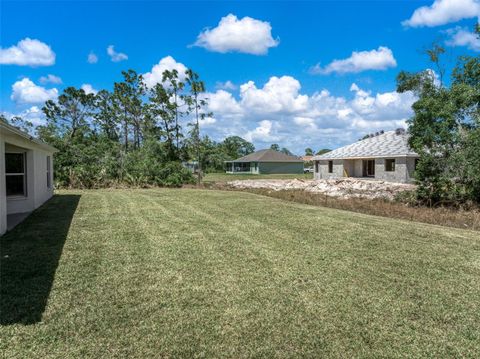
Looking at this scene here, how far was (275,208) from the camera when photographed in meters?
11.3

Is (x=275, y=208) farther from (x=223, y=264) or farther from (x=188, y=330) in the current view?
(x=188, y=330)

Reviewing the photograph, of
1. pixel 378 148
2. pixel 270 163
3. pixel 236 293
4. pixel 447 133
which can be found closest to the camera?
pixel 236 293

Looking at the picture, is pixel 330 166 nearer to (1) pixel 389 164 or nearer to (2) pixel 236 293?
(1) pixel 389 164

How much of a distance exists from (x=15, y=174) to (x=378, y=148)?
26336 mm

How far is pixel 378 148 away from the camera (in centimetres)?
2906

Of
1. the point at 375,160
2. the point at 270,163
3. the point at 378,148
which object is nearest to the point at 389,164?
the point at 375,160

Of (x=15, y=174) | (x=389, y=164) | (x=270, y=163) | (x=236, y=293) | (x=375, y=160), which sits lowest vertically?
(x=236, y=293)

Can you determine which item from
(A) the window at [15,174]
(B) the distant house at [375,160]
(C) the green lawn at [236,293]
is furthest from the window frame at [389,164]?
(A) the window at [15,174]

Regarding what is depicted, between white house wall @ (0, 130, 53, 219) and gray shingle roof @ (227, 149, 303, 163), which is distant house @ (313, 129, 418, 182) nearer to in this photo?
gray shingle roof @ (227, 149, 303, 163)

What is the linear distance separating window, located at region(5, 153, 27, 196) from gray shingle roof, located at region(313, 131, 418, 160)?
23.4 m

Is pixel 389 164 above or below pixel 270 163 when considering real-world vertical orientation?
below

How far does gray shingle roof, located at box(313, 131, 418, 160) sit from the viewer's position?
26547 mm

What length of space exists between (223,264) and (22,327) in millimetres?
2698

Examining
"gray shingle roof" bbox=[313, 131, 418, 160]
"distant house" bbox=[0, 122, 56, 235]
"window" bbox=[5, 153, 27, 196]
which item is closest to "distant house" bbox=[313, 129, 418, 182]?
"gray shingle roof" bbox=[313, 131, 418, 160]
